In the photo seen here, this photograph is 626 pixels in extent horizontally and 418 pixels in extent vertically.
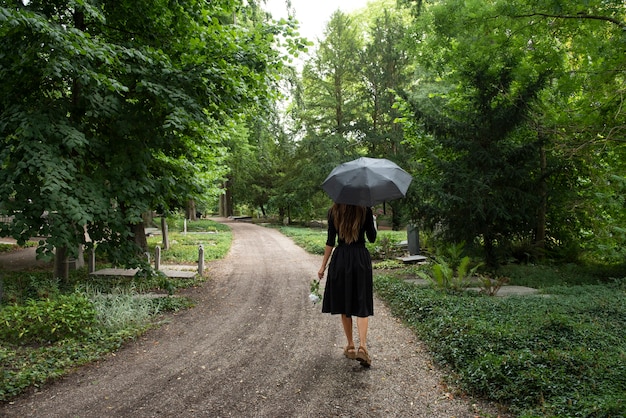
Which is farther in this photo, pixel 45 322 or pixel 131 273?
pixel 131 273

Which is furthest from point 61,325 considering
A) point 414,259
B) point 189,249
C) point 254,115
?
point 189,249

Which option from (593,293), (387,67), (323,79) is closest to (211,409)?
(593,293)

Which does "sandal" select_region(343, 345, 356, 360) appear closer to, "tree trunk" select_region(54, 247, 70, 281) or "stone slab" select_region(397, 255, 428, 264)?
"tree trunk" select_region(54, 247, 70, 281)

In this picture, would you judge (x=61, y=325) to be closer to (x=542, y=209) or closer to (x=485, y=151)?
(x=485, y=151)

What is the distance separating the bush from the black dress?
3.76m

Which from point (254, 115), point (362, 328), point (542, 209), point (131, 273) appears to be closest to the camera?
point (362, 328)

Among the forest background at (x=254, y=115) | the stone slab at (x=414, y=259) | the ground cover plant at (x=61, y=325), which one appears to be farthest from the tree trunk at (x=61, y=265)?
the stone slab at (x=414, y=259)

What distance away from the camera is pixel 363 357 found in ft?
14.6

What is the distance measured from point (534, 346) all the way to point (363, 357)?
197 centimetres

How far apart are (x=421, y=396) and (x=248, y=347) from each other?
2.45 metres

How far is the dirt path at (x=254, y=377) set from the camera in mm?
3637

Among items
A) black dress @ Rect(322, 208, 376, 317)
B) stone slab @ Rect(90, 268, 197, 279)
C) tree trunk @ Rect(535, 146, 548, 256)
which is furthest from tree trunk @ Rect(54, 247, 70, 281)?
tree trunk @ Rect(535, 146, 548, 256)

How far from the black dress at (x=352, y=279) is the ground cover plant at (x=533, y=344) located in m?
1.30

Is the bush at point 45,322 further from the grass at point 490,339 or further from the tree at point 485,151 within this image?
the tree at point 485,151
